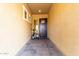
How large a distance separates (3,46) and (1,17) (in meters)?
0.57

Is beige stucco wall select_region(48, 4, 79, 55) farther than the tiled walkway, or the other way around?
the tiled walkway

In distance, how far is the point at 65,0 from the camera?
4.93ft

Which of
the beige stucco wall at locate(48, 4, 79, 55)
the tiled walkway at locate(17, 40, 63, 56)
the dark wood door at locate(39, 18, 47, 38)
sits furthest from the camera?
the dark wood door at locate(39, 18, 47, 38)

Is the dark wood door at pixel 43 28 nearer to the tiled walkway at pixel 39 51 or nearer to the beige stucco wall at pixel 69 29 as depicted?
the tiled walkway at pixel 39 51

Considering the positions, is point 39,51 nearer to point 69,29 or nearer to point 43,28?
point 69,29

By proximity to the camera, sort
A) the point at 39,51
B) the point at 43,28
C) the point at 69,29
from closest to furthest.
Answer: the point at 69,29 < the point at 39,51 < the point at 43,28

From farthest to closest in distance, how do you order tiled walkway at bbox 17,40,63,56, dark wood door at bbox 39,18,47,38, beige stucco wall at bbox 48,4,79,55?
dark wood door at bbox 39,18,47,38 < tiled walkway at bbox 17,40,63,56 < beige stucco wall at bbox 48,4,79,55

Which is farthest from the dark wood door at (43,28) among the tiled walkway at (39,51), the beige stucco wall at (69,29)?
the beige stucco wall at (69,29)

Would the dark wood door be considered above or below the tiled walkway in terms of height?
above

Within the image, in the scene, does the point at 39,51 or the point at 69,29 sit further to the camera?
the point at 39,51

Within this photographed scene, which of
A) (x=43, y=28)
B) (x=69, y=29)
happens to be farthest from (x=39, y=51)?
(x=43, y=28)

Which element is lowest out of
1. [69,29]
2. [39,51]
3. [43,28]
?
[39,51]

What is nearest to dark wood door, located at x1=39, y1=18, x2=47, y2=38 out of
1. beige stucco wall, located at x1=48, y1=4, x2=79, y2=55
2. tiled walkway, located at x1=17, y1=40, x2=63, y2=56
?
tiled walkway, located at x1=17, y1=40, x2=63, y2=56

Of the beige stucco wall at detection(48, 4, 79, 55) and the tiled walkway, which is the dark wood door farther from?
the beige stucco wall at detection(48, 4, 79, 55)
